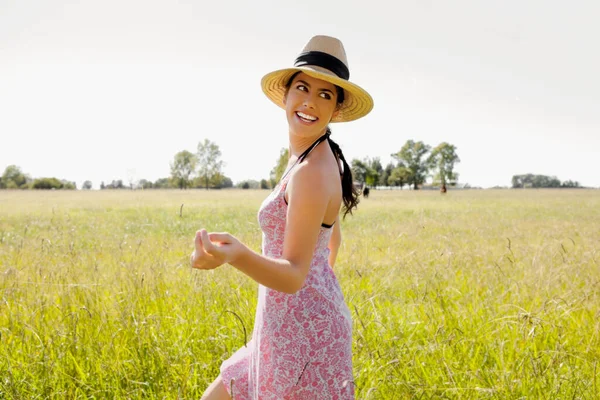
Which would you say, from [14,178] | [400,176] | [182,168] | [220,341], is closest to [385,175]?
[400,176]

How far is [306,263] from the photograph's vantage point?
160cm

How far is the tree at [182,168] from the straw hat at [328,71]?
427ft

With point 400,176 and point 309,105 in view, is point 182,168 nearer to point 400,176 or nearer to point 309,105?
point 400,176

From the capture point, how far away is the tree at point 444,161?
396 ft

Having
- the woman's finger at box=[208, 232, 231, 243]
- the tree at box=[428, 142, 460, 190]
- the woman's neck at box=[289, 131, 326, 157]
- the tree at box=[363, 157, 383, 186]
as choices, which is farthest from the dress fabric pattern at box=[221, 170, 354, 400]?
the tree at box=[428, 142, 460, 190]

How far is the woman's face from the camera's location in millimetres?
1948

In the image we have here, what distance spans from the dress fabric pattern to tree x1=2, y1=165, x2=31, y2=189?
136352 millimetres

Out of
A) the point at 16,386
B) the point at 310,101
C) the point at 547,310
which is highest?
the point at 310,101

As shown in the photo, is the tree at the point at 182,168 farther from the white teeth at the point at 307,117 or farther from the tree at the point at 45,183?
the white teeth at the point at 307,117

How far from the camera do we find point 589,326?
3.80 meters

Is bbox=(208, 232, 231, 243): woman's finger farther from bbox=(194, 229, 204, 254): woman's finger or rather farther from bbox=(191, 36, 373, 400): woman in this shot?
bbox=(191, 36, 373, 400): woman

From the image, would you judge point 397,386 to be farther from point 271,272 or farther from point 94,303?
point 94,303

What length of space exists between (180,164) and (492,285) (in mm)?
132691

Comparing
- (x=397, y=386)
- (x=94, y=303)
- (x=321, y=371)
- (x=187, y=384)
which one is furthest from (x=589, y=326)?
(x=94, y=303)
